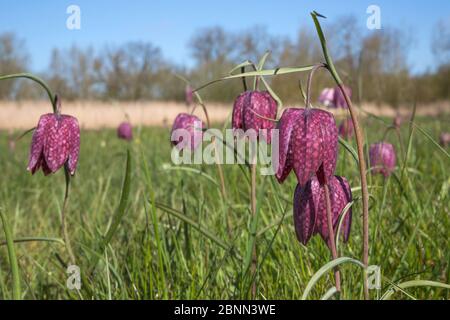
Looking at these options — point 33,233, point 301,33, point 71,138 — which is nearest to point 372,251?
point 71,138

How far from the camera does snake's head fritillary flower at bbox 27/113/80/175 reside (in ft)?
3.14

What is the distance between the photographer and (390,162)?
163cm

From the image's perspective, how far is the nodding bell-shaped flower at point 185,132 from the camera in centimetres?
134

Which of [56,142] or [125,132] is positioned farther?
[125,132]

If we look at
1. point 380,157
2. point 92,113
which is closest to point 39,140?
point 380,157

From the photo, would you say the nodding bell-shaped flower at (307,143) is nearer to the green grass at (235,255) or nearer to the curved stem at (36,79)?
the green grass at (235,255)

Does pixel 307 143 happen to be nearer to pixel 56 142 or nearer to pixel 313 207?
pixel 313 207

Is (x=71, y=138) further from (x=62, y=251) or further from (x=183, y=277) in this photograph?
(x=62, y=251)

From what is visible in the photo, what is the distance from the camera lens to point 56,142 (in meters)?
0.96

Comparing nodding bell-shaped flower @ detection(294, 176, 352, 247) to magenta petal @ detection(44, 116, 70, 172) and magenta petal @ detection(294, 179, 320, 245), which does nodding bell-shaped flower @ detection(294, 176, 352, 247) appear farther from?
magenta petal @ detection(44, 116, 70, 172)

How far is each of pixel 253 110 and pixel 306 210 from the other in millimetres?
240

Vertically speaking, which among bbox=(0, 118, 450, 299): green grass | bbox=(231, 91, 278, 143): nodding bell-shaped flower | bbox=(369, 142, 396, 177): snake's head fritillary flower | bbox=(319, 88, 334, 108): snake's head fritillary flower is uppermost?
bbox=(319, 88, 334, 108): snake's head fritillary flower

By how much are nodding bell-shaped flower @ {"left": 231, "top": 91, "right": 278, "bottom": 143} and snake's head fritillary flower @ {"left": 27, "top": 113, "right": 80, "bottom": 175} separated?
30cm

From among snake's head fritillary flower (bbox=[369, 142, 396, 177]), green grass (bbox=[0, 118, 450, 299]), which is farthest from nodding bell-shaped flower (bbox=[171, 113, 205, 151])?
snake's head fritillary flower (bbox=[369, 142, 396, 177])
